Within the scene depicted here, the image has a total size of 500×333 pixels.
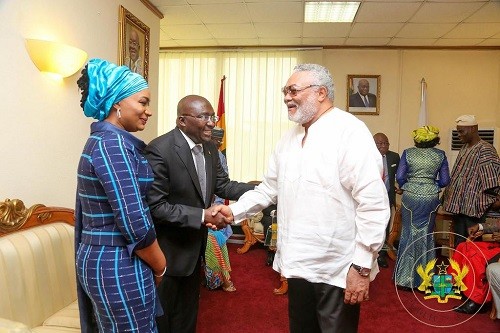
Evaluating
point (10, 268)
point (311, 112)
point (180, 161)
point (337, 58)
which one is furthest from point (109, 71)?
point (337, 58)

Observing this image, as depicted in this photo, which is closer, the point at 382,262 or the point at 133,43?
the point at 133,43

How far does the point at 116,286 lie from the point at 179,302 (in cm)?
80

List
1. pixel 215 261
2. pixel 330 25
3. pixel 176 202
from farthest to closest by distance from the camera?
1. pixel 330 25
2. pixel 215 261
3. pixel 176 202

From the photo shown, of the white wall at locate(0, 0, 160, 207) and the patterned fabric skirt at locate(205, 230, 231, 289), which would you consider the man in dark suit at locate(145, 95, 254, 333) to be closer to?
the white wall at locate(0, 0, 160, 207)

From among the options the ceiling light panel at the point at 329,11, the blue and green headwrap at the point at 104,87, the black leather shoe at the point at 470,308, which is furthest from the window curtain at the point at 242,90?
the blue and green headwrap at the point at 104,87

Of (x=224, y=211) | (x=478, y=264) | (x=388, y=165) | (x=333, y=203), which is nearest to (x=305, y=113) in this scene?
(x=333, y=203)

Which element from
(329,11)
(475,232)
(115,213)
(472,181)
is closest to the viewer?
(115,213)

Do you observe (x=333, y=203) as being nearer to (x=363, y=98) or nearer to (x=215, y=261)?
(x=215, y=261)

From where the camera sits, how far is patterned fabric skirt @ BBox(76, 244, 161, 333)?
1.48m

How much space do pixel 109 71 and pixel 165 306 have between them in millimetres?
1191

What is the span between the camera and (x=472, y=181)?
402cm

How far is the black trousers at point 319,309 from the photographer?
1805 mm

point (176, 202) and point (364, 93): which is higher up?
point (364, 93)

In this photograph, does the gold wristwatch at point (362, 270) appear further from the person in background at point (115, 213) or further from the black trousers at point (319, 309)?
the person in background at point (115, 213)
